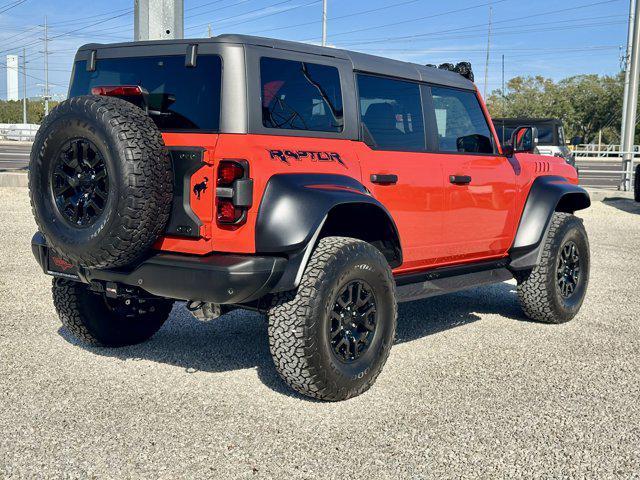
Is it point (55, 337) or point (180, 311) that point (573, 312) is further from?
point (55, 337)

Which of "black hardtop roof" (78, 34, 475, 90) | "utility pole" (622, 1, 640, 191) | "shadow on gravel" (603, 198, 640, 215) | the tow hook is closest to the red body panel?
the tow hook

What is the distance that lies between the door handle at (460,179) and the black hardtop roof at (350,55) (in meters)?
0.71

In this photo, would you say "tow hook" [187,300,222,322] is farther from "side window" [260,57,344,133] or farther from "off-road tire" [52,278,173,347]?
"side window" [260,57,344,133]

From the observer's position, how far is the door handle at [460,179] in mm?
5363

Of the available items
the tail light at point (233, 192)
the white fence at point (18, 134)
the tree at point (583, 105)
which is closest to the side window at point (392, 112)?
the tail light at point (233, 192)

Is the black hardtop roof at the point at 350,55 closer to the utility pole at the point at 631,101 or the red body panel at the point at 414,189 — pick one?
the red body panel at the point at 414,189

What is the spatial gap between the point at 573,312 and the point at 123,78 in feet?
13.5

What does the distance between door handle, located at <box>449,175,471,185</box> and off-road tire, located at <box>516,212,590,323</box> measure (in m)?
1.19

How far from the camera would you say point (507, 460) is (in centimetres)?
355

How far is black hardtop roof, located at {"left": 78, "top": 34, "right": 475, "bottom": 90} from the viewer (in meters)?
4.18

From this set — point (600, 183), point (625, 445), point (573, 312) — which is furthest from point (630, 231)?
point (600, 183)

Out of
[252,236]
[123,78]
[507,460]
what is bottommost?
[507,460]

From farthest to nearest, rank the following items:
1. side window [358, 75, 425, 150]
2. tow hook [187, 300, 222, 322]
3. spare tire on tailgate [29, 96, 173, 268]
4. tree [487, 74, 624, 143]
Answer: tree [487, 74, 624, 143]
side window [358, 75, 425, 150]
tow hook [187, 300, 222, 322]
spare tire on tailgate [29, 96, 173, 268]

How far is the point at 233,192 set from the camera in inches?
152
